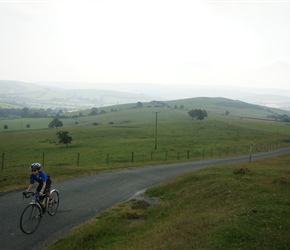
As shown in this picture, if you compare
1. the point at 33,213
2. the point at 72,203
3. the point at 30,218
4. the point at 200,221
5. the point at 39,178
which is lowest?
the point at 72,203

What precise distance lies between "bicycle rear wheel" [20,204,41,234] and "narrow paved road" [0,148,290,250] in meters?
0.29

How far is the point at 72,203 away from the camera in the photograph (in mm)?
18094

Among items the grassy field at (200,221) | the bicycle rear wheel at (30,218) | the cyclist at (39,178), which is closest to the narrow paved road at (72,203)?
the bicycle rear wheel at (30,218)

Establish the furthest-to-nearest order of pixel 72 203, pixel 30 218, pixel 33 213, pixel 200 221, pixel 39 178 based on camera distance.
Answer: pixel 72 203, pixel 39 178, pixel 33 213, pixel 30 218, pixel 200 221

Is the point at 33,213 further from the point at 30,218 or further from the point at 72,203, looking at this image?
the point at 72,203

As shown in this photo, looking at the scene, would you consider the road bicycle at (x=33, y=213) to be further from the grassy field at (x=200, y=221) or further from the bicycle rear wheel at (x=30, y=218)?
the grassy field at (x=200, y=221)

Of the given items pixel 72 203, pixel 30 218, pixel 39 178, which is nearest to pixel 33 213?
pixel 30 218

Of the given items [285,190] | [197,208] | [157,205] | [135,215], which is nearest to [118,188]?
[157,205]

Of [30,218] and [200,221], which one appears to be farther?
[30,218]

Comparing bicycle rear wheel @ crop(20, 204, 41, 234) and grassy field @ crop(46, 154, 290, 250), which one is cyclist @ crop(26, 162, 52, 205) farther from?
grassy field @ crop(46, 154, 290, 250)

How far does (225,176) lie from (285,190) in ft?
19.7

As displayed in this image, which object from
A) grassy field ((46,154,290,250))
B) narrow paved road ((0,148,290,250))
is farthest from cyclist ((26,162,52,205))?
grassy field ((46,154,290,250))

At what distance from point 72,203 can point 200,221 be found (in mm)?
9445

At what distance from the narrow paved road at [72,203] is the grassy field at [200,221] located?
45.8 inches
